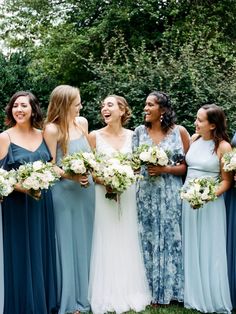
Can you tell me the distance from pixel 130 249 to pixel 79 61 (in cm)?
1350

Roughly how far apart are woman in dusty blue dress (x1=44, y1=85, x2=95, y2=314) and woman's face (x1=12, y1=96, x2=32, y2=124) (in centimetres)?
31

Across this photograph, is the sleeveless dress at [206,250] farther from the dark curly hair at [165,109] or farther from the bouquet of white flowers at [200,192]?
the dark curly hair at [165,109]

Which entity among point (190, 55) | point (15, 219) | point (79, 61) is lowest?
point (15, 219)

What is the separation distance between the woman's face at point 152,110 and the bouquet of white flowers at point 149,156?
0.50 metres

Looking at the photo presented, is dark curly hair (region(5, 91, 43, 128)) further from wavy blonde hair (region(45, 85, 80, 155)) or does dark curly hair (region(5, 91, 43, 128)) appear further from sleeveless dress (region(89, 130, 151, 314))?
sleeveless dress (region(89, 130, 151, 314))

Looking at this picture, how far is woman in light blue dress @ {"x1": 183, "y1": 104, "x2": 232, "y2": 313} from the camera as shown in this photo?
6.30 m

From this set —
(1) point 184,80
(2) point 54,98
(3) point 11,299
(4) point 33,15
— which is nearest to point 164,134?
(2) point 54,98

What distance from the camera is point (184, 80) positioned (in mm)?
11789

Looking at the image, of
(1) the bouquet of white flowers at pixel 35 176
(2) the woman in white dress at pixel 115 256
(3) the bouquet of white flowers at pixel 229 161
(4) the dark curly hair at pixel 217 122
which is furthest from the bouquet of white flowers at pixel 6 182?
(4) the dark curly hair at pixel 217 122

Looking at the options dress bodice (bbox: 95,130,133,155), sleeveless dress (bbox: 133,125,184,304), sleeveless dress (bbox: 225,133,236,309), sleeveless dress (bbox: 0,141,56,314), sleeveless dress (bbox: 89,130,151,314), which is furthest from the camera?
dress bodice (bbox: 95,130,133,155)

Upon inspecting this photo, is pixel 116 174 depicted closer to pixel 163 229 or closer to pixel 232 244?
pixel 163 229

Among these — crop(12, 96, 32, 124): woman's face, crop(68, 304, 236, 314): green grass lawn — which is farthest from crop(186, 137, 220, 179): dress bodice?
crop(12, 96, 32, 124): woman's face

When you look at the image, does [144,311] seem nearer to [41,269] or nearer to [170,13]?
[41,269]

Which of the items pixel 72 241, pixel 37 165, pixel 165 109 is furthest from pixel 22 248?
pixel 165 109
